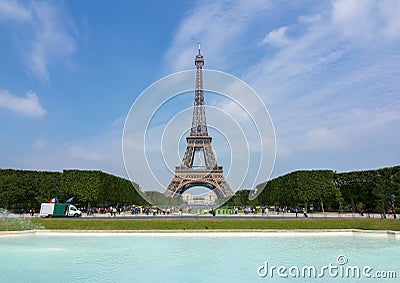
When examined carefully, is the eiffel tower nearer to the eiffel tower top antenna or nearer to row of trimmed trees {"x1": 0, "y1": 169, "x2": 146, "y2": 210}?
the eiffel tower top antenna

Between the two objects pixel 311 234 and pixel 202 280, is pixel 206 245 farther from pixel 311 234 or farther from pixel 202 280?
pixel 311 234

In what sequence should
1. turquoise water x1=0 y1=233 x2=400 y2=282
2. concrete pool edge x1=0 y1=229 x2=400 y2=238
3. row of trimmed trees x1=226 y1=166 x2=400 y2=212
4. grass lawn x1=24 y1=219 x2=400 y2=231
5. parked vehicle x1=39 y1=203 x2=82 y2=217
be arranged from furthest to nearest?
row of trimmed trees x1=226 y1=166 x2=400 y2=212 < parked vehicle x1=39 y1=203 x2=82 y2=217 < grass lawn x1=24 y1=219 x2=400 y2=231 < concrete pool edge x1=0 y1=229 x2=400 y2=238 < turquoise water x1=0 y1=233 x2=400 y2=282

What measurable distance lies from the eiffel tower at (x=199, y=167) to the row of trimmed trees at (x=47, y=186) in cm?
950

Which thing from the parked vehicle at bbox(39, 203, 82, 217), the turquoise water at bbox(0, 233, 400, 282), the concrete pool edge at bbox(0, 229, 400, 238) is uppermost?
the parked vehicle at bbox(39, 203, 82, 217)

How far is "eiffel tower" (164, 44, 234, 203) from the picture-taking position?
45312 millimetres

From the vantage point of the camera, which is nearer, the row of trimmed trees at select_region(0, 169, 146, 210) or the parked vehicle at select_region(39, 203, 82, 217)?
the parked vehicle at select_region(39, 203, 82, 217)

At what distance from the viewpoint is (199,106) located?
5500 cm

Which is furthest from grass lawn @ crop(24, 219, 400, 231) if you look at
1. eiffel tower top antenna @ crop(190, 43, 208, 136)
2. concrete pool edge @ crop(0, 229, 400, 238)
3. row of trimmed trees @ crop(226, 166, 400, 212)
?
eiffel tower top antenna @ crop(190, 43, 208, 136)

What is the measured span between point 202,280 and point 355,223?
18198 millimetres

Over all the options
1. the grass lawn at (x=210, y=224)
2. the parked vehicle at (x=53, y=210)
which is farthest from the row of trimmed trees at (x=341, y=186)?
the parked vehicle at (x=53, y=210)

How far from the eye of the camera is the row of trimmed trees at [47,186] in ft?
121

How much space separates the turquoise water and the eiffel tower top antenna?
122 feet

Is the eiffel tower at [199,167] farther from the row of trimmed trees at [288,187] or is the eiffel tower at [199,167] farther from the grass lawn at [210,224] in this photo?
the grass lawn at [210,224]

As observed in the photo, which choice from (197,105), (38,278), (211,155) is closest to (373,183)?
(211,155)
